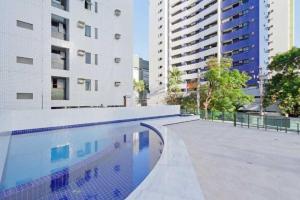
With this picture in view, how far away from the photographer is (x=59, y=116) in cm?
1491

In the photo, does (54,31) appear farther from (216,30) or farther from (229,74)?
(216,30)

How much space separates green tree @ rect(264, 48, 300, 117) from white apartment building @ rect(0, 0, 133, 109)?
21.0m

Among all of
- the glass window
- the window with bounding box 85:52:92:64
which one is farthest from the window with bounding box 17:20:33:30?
Answer: the window with bounding box 85:52:92:64

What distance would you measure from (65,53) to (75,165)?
47.8 feet

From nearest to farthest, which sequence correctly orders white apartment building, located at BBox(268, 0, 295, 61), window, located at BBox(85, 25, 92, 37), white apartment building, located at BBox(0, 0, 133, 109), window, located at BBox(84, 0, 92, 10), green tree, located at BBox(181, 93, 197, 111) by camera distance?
white apartment building, located at BBox(0, 0, 133, 109)
window, located at BBox(85, 25, 92, 37)
window, located at BBox(84, 0, 92, 10)
green tree, located at BBox(181, 93, 197, 111)
white apartment building, located at BBox(268, 0, 295, 61)

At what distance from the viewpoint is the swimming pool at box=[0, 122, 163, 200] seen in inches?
221

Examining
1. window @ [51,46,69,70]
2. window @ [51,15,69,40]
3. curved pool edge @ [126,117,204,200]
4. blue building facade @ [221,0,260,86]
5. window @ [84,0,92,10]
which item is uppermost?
blue building facade @ [221,0,260,86]

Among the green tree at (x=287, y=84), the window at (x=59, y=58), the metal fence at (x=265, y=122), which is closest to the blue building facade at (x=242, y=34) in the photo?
the green tree at (x=287, y=84)

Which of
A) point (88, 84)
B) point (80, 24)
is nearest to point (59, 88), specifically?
point (88, 84)

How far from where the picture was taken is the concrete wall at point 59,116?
41.2 feet

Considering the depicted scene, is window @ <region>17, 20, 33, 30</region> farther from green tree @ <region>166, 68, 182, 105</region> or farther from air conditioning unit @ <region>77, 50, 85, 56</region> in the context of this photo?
green tree @ <region>166, 68, 182, 105</region>

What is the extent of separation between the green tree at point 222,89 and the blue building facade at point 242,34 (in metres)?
16.7

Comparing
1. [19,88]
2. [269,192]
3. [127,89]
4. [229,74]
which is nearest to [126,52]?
[127,89]

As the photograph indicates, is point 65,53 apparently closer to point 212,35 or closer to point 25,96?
point 25,96
